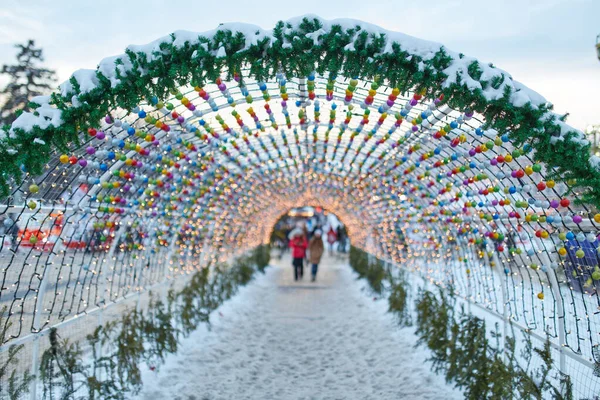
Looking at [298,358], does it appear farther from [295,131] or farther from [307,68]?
[307,68]

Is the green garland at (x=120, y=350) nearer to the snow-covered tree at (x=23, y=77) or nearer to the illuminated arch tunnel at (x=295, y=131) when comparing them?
the illuminated arch tunnel at (x=295, y=131)

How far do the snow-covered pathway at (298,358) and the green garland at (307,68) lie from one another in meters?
2.84

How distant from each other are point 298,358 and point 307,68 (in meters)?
4.53

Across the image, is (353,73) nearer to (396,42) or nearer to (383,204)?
(396,42)

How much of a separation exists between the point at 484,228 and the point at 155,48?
13.4 feet

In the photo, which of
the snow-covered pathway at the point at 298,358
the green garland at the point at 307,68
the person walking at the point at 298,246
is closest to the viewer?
the green garland at the point at 307,68

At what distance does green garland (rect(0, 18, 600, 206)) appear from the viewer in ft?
12.9

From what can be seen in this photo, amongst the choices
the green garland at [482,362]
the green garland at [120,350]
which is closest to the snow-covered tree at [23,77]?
the green garland at [120,350]

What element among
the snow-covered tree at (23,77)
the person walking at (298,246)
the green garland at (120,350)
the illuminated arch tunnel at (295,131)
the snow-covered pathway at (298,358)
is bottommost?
the snow-covered pathway at (298,358)

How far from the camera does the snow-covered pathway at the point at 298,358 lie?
6.02 metres

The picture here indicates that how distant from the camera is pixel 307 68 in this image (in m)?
4.28

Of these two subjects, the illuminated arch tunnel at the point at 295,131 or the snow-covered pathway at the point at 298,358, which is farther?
the snow-covered pathway at the point at 298,358

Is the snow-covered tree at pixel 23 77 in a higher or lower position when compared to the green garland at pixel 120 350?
higher

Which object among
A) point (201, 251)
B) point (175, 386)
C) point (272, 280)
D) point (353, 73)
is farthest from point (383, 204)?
point (353, 73)
